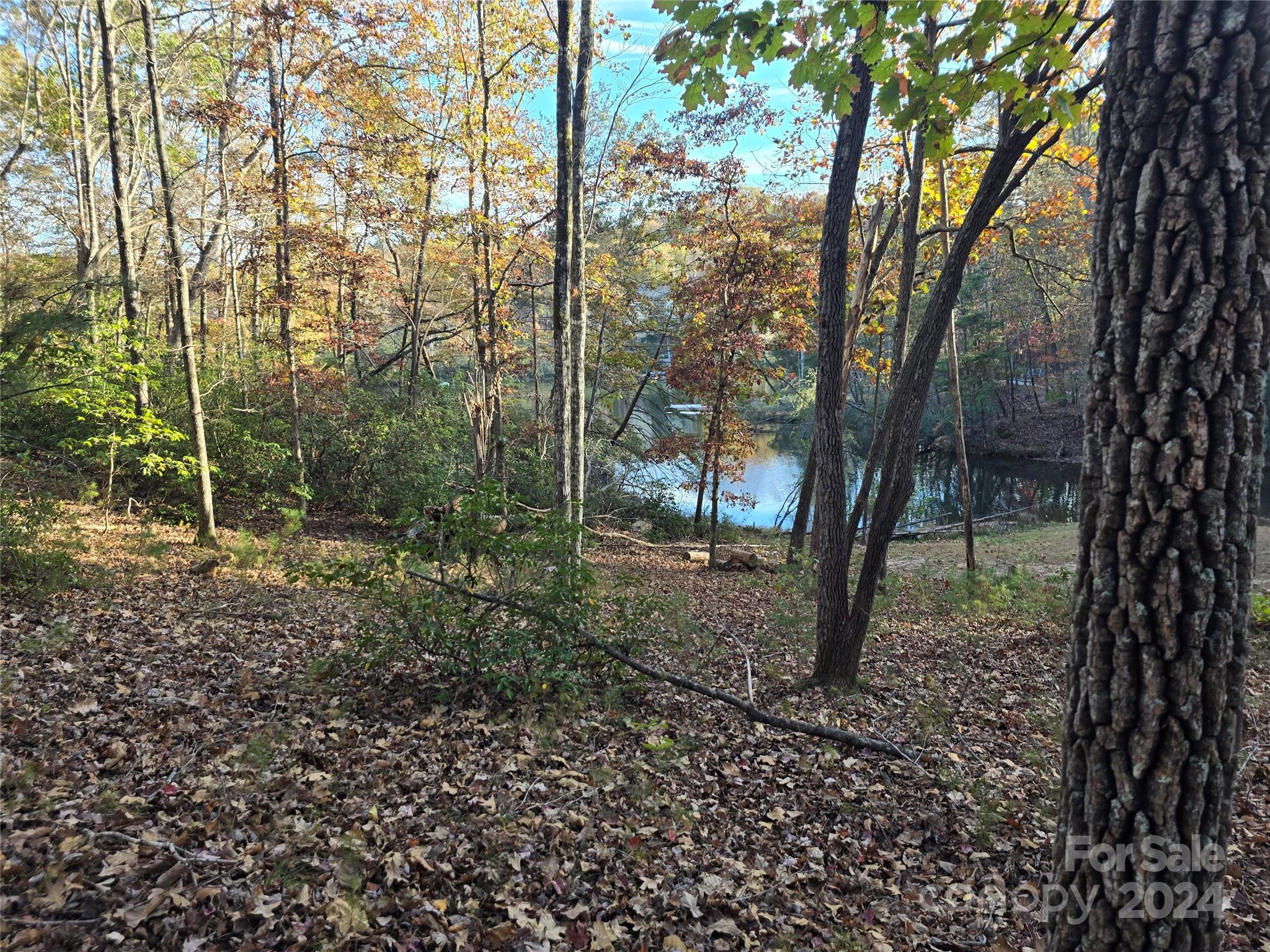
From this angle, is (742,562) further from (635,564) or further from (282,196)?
(282,196)

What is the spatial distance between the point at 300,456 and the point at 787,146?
10.7 meters

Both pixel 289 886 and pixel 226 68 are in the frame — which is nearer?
pixel 289 886

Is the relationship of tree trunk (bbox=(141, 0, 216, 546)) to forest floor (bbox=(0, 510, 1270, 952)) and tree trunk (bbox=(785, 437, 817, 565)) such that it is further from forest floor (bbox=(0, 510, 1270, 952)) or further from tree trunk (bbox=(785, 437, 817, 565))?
tree trunk (bbox=(785, 437, 817, 565))

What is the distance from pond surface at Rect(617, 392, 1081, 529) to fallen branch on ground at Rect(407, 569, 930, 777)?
9298mm

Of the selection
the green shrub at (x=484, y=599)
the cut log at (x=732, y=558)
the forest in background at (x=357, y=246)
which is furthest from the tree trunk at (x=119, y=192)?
the cut log at (x=732, y=558)

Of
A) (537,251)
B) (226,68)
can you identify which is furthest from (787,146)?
(226,68)

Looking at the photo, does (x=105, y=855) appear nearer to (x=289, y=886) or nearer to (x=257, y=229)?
(x=289, y=886)

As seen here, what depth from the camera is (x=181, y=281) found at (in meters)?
8.63

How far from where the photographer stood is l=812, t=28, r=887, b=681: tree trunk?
17.1 feet

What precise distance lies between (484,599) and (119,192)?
8.06 m

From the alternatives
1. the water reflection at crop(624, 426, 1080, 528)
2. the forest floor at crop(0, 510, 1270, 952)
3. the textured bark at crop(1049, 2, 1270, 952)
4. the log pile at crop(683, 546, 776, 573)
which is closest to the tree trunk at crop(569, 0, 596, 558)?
the forest floor at crop(0, 510, 1270, 952)

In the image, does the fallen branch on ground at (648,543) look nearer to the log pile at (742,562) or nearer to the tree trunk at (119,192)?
the log pile at (742,562)

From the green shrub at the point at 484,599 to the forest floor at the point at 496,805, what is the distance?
0.83 feet

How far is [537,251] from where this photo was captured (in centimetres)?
1303
